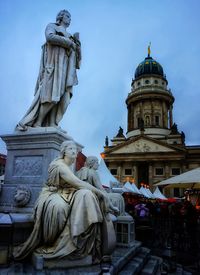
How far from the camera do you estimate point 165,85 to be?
65.4 metres

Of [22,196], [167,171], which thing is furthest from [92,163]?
[167,171]

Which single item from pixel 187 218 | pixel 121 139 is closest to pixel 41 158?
pixel 187 218

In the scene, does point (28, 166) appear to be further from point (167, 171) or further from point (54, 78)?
point (167, 171)

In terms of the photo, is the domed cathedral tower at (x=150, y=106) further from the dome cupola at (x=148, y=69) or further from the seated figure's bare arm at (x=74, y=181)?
the seated figure's bare arm at (x=74, y=181)

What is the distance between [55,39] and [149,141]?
49.0 metres

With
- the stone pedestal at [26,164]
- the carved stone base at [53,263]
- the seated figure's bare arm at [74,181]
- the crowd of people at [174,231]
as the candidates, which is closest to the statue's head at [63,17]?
the stone pedestal at [26,164]

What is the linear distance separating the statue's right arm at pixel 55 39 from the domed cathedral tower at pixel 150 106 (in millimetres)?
51790

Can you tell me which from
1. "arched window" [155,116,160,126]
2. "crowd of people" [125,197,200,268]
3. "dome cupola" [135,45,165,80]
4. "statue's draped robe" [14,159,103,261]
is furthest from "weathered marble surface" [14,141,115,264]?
"dome cupola" [135,45,165,80]

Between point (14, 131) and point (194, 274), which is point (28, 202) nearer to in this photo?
point (14, 131)

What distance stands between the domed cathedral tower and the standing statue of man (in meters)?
51.7

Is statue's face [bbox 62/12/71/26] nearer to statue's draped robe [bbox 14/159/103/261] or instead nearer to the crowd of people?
statue's draped robe [bbox 14/159/103/261]

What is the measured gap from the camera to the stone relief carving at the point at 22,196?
12.7 feet

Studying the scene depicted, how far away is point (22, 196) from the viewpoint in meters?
3.88

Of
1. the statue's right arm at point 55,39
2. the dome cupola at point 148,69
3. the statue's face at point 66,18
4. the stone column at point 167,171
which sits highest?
the dome cupola at point 148,69
